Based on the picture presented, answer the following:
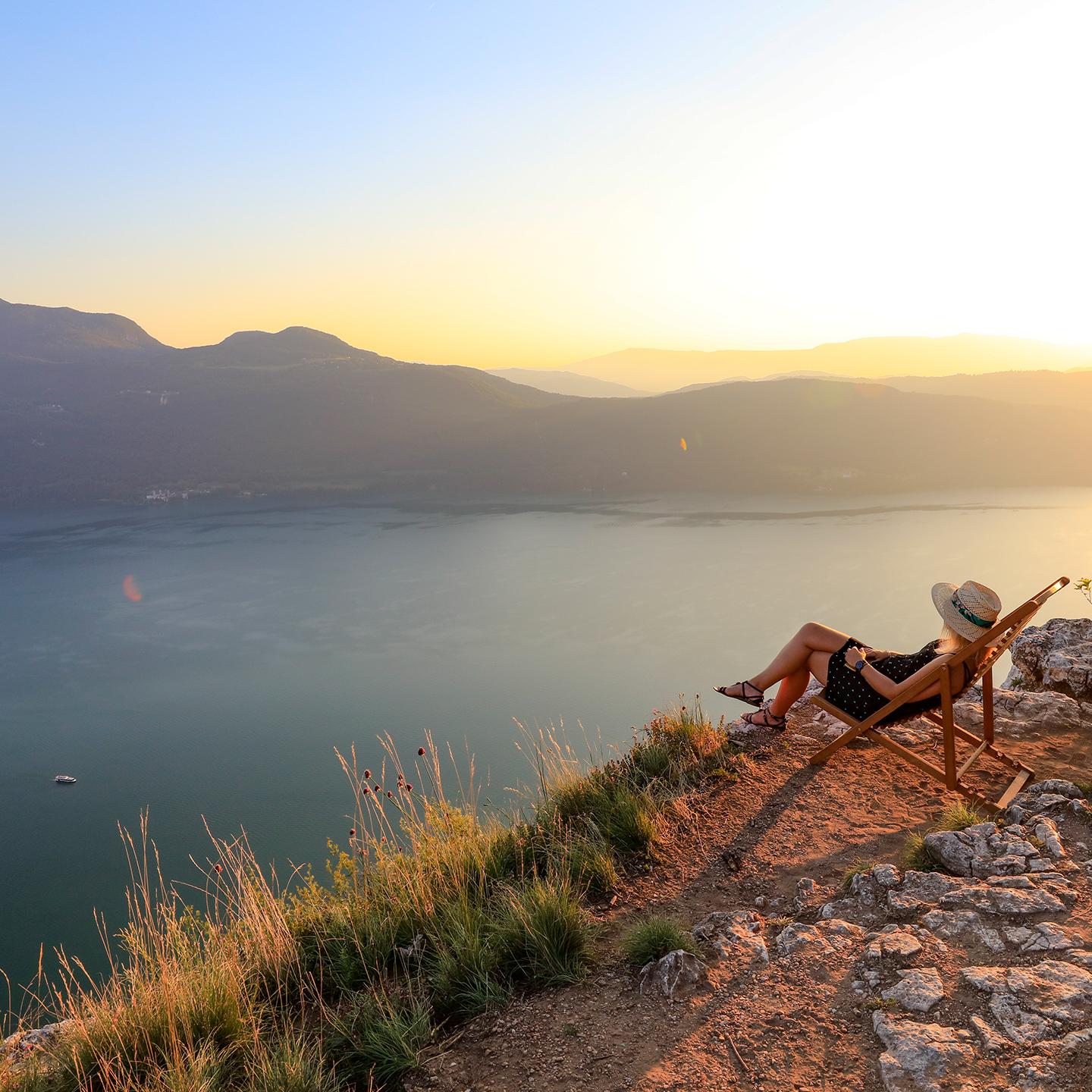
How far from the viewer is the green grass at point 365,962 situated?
2.19 m

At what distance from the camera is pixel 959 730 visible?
12.7 ft

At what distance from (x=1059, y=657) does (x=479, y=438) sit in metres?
97.0

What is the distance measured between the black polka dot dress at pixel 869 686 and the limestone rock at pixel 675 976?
1.84 m

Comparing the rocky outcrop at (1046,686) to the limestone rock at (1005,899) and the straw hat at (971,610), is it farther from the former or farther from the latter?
the limestone rock at (1005,899)

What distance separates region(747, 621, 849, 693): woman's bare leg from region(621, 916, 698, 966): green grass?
183 centimetres

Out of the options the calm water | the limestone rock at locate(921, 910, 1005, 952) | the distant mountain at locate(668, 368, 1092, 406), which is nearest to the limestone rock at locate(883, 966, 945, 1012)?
the limestone rock at locate(921, 910, 1005, 952)

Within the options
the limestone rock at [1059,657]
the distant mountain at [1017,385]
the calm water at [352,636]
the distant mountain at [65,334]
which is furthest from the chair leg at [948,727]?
the distant mountain at [65,334]

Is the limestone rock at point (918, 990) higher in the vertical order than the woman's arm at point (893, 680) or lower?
lower

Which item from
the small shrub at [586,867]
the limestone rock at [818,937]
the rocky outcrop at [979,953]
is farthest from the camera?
the small shrub at [586,867]

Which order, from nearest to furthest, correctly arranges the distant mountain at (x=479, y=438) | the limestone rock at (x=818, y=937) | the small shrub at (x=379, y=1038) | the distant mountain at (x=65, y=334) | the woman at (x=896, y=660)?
the small shrub at (x=379, y=1038)
the limestone rock at (x=818, y=937)
the woman at (x=896, y=660)
the distant mountain at (x=479, y=438)
the distant mountain at (x=65, y=334)

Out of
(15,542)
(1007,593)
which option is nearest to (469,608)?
(1007,593)

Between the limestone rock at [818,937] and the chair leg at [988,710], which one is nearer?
the limestone rock at [818,937]

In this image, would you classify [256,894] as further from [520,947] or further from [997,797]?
[997,797]

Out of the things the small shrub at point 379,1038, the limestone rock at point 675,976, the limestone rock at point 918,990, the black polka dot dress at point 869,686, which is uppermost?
the black polka dot dress at point 869,686
